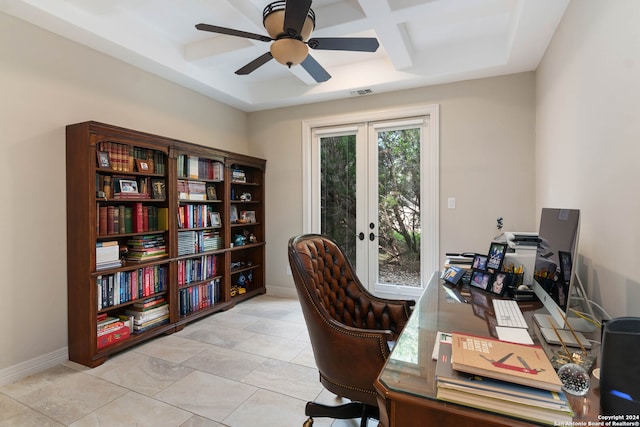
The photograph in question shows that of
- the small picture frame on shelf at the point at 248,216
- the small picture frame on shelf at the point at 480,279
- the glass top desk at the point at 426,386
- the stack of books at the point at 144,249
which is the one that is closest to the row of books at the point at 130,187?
the stack of books at the point at 144,249

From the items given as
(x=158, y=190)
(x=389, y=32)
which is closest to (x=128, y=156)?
(x=158, y=190)

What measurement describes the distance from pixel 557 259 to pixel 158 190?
313 cm

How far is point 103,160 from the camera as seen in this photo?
2535 mm

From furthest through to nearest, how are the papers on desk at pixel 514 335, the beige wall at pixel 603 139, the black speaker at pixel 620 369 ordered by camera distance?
1. the beige wall at pixel 603 139
2. the papers on desk at pixel 514 335
3. the black speaker at pixel 620 369

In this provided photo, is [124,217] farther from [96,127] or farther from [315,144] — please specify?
[315,144]

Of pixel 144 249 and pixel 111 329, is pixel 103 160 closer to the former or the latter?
pixel 144 249

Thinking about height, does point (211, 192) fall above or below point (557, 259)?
above

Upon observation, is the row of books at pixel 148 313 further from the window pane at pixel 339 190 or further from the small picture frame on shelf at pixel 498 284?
the small picture frame on shelf at pixel 498 284

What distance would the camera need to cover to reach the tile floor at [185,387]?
1.82 meters

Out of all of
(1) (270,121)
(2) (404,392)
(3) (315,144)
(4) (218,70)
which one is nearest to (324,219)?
(3) (315,144)

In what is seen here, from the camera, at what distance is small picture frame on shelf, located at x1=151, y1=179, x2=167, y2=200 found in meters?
3.00

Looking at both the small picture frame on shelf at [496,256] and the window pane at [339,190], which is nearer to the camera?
the small picture frame on shelf at [496,256]

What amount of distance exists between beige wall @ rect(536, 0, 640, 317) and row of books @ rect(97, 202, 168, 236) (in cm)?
330

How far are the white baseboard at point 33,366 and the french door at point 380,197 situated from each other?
2770mm
